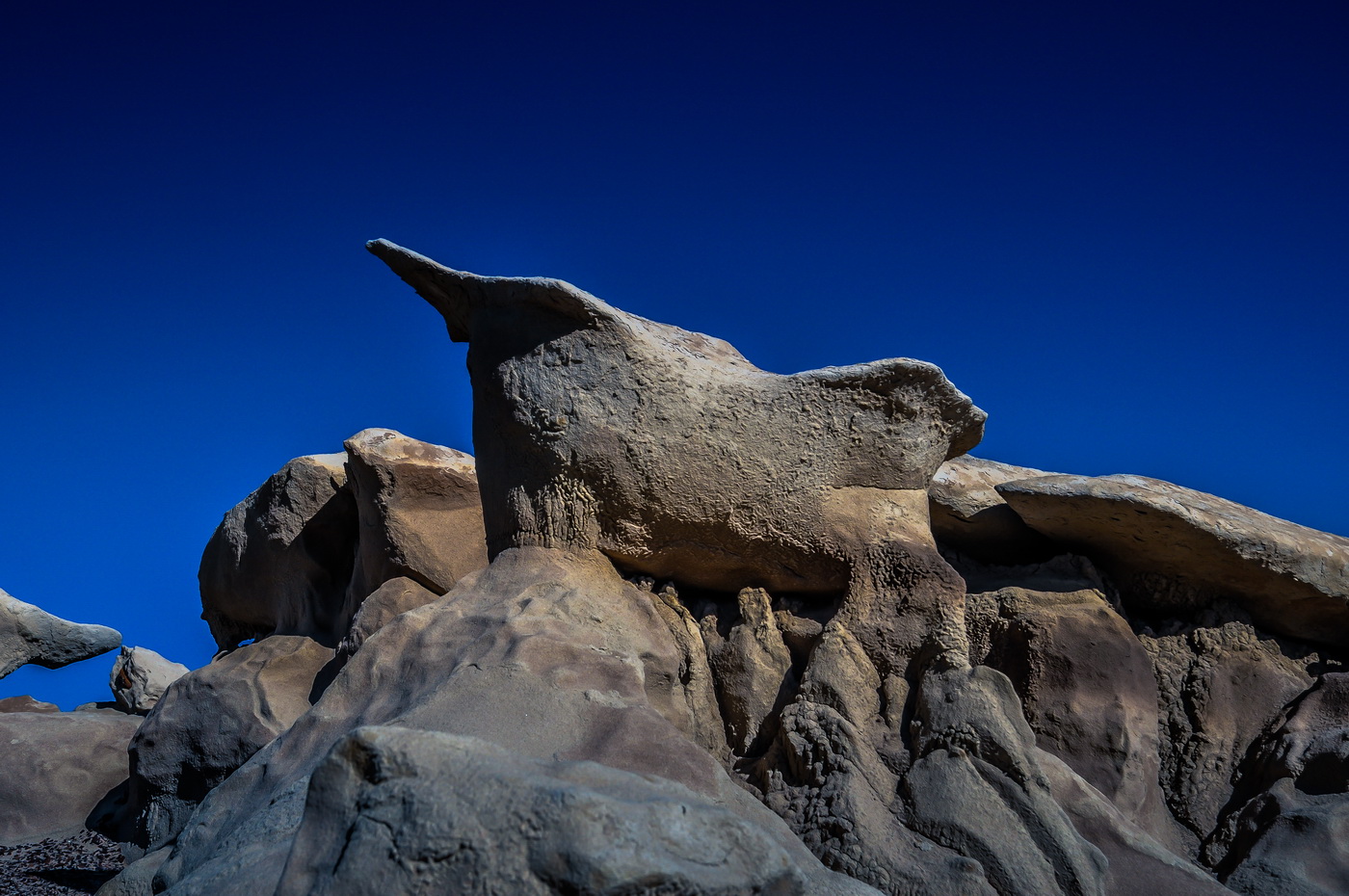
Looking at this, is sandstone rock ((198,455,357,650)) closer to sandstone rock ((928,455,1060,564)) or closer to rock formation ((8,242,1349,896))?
rock formation ((8,242,1349,896))

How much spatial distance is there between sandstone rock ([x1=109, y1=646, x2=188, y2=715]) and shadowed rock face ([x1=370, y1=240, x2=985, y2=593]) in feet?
12.4

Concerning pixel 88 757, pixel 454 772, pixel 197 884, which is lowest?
pixel 88 757

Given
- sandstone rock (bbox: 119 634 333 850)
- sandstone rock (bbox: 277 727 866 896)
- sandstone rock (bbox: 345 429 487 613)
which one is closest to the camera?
sandstone rock (bbox: 277 727 866 896)

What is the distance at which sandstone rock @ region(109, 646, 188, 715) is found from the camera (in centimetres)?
613

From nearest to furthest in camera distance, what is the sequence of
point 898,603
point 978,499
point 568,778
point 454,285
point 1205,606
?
point 568,778 → point 898,603 → point 454,285 → point 1205,606 → point 978,499

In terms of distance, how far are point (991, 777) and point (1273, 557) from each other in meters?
1.78

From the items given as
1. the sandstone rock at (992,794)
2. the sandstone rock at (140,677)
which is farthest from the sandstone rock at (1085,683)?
the sandstone rock at (140,677)

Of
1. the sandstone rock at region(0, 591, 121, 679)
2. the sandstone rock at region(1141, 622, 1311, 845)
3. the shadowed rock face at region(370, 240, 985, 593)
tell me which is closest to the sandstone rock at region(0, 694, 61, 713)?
the sandstone rock at region(0, 591, 121, 679)

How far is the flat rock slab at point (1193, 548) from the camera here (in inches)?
147

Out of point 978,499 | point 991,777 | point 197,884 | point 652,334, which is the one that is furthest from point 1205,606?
point 197,884

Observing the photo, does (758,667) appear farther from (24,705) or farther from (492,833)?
(24,705)

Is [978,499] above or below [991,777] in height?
above

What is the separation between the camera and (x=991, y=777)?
8.95ft

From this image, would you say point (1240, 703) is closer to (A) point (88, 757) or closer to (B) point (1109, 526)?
(B) point (1109, 526)
